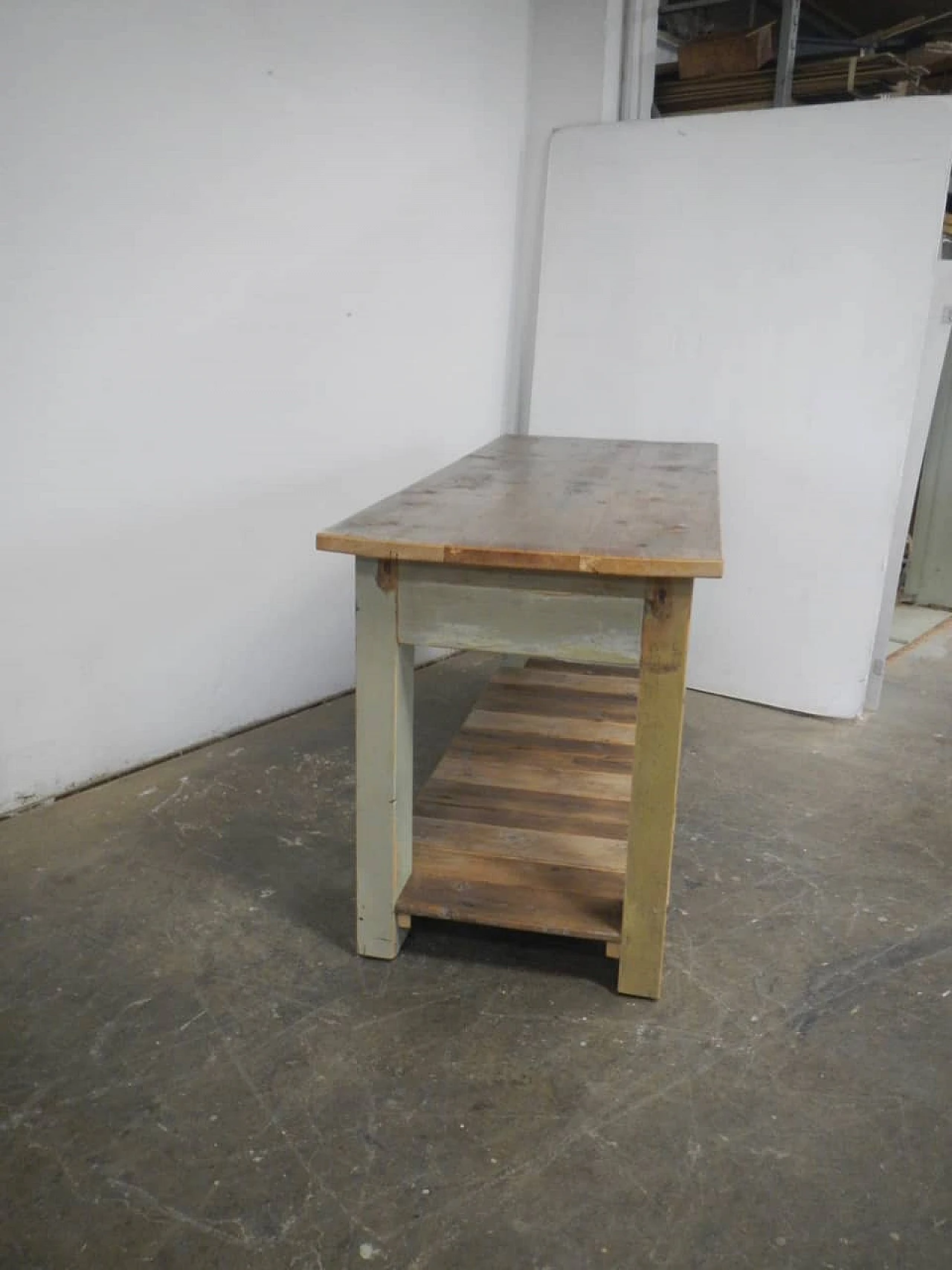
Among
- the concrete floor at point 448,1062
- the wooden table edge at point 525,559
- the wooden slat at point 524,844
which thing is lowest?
the concrete floor at point 448,1062

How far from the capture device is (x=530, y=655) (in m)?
2.17

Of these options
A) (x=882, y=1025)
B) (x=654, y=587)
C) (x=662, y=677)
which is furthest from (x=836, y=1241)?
(x=654, y=587)

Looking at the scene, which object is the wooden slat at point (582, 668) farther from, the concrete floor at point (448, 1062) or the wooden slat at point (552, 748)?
the concrete floor at point (448, 1062)

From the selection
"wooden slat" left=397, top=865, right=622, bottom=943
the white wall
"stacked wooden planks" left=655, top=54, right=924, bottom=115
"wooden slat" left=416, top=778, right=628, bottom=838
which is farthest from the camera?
"stacked wooden planks" left=655, top=54, right=924, bottom=115

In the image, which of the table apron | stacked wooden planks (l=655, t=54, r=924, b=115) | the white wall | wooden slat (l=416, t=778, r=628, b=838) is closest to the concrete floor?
wooden slat (l=416, t=778, r=628, b=838)

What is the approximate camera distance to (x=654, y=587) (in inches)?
69.5

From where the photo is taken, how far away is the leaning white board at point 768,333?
3.31 m

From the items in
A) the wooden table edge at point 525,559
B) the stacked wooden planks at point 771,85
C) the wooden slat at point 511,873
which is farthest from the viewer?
the stacked wooden planks at point 771,85

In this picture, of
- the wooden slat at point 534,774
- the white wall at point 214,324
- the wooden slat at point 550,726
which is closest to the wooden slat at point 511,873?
the wooden slat at point 534,774

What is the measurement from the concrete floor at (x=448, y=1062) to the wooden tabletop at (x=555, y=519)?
0.92m

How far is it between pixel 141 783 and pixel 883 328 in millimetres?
2877

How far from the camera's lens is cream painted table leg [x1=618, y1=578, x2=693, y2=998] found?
5.82 ft

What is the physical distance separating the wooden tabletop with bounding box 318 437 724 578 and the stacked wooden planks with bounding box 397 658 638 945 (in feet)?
2.49

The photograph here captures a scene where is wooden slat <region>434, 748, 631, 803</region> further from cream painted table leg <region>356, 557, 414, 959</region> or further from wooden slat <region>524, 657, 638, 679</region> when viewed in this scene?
wooden slat <region>524, 657, 638, 679</region>
